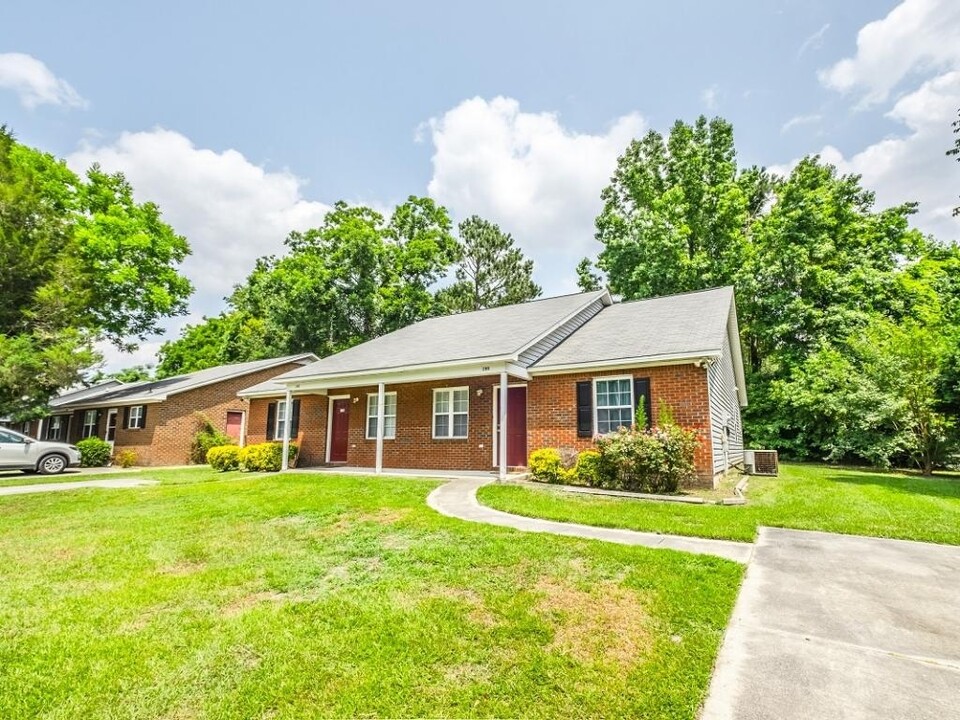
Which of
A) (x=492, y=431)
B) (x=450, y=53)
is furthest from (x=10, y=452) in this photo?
(x=450, y=53)

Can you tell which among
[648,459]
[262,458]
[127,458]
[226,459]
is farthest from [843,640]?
[127,458]

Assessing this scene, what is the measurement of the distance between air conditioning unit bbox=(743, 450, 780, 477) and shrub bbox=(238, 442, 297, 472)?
15.0m

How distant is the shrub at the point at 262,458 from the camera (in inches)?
623

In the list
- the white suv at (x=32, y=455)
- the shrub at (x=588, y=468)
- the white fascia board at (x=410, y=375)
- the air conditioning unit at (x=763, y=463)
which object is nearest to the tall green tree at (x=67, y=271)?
the white suv at (x=32, y=455)

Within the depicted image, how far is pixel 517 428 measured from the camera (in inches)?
513

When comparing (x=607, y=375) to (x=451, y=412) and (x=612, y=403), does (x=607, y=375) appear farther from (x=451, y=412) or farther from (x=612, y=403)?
(x=451, y=412)

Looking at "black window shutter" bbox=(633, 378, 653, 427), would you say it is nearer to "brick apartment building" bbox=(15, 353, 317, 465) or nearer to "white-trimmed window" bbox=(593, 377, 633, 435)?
"white-trimmed window" bbox=(593, 377, 633, 435)

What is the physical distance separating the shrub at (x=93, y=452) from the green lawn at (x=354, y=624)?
16285mm

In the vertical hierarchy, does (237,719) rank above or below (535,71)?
below

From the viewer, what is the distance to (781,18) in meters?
10.9

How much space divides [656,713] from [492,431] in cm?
1050

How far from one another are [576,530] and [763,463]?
34.6ft

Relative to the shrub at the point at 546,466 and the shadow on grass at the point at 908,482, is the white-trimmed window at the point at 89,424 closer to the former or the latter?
the shrub at the point at 546,466

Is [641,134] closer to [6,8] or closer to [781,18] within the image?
[781,18]
